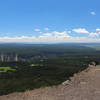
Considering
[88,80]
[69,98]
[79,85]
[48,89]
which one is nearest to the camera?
[69,98]

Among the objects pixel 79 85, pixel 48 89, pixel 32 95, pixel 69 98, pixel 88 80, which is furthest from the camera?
pixel 88 80

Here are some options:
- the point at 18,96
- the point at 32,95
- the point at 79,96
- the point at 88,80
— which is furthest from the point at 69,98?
the point at 88,80

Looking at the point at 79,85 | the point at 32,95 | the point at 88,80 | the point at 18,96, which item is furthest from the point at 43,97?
the point at 88,80

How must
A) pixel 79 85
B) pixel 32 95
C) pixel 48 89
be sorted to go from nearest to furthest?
pixel 32 95 → pixel 48 89 → pixel 79 85

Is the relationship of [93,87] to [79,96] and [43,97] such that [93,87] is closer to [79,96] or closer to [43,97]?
[79,96]

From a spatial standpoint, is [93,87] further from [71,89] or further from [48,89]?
[48,89]

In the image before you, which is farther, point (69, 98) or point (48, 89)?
point (48, 89)

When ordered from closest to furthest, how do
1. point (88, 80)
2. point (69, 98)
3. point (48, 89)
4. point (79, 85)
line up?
point (69, 98) < point (48, 89) < point (79, 85) < point (88, 80)

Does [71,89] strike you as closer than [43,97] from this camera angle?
No

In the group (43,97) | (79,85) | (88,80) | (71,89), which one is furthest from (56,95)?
(88,80)
